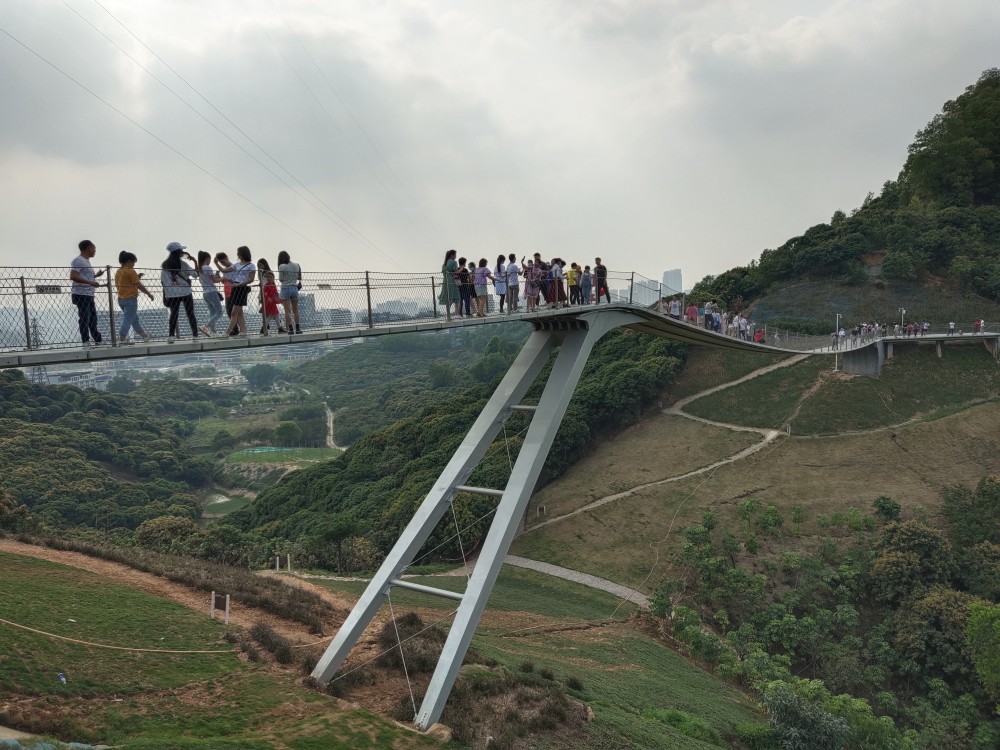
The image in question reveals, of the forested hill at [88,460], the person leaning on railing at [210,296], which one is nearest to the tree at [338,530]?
the person leaning on railing at [210,296]

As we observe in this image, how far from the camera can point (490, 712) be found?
480 inches

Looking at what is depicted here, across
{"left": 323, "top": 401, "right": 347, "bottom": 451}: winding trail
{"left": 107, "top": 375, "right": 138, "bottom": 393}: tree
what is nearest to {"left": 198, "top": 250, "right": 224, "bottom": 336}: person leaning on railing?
{"left": 323, "top": 401, "right": 347, "bottom": 451}: winding trail

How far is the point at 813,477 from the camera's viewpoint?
36.1 m

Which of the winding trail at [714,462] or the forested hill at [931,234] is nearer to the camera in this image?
the winding trail at [714,462]

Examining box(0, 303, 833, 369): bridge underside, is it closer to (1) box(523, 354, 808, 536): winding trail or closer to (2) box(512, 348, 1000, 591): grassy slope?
(2) box(512, 348, 1000, 591): grassy slope

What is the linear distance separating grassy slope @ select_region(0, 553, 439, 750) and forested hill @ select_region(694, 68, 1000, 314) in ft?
171

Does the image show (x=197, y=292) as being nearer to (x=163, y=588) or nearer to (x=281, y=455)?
(x=163, y=588)

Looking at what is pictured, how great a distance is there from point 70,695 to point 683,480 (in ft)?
102

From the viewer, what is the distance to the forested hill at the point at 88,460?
50.2 m

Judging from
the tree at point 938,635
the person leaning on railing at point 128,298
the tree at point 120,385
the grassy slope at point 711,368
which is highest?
the person leaning on railing at point 128,298

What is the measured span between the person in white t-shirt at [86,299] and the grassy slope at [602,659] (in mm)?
9200

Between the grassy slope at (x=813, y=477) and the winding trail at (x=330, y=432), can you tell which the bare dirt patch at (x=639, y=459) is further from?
the winding trail at (x=330, y=432)

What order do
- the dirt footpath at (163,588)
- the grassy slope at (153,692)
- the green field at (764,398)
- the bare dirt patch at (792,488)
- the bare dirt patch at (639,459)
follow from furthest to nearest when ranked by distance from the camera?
the green field at (764,398) < the bare dirt patch at (639,459) < the bare dirt patch at (792,488) < the dirt footpath at (163,588) < the grassy slope at (153,692)

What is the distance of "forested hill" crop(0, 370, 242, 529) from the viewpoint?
5016cm
